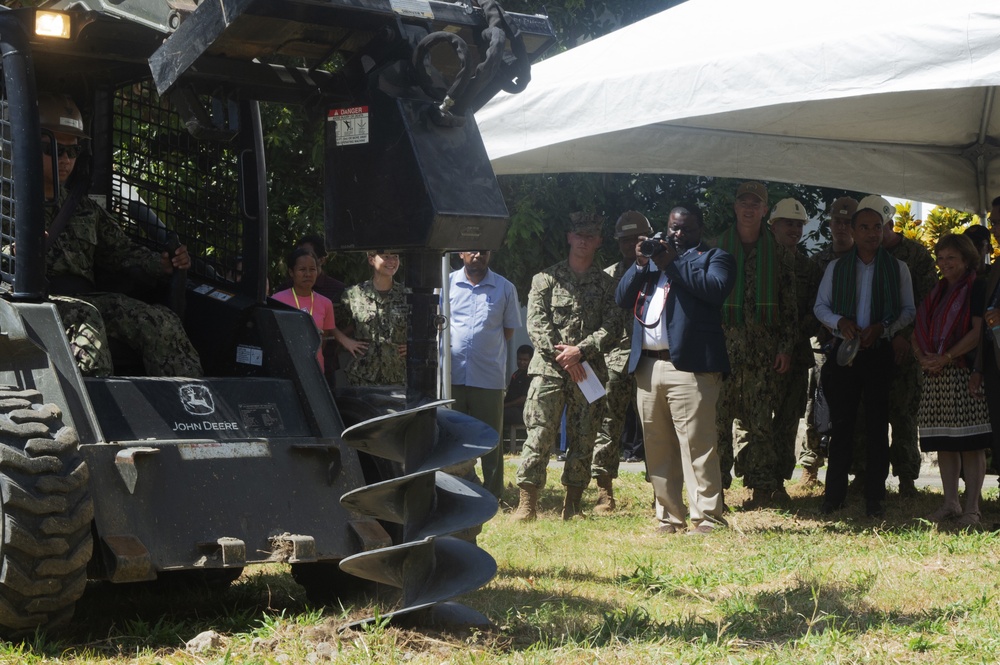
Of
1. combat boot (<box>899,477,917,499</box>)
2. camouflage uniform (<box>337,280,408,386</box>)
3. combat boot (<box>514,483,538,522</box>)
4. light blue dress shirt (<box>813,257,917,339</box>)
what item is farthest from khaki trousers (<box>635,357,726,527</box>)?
combat boot (<box>899,477,917,499</box>)

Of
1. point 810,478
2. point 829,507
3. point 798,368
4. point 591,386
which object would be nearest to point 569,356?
point 591,386

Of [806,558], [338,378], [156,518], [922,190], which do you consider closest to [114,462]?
[156,518]

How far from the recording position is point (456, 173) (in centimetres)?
434

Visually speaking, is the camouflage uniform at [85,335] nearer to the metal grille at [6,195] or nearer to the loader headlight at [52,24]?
the metal grille at [6,195]

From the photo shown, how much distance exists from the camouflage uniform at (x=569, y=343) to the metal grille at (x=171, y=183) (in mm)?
3124

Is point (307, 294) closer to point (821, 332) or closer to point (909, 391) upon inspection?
point (821, 332)

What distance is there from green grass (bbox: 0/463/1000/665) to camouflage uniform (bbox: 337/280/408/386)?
4.55 ft

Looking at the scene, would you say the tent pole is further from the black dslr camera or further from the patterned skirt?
the black dslr camera

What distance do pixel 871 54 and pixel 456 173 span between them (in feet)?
10.6

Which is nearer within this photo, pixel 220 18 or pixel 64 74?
pixel 220 18

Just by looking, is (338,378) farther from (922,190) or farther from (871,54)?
(922,190)

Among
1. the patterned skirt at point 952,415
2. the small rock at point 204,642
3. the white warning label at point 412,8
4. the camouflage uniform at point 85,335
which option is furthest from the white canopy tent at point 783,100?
the small rock at point 204,642

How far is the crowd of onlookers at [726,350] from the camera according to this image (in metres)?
7.62

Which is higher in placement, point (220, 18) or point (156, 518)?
point (220, 18)
